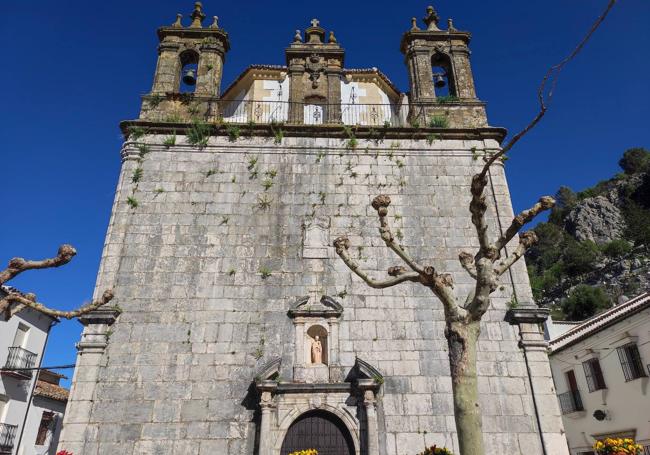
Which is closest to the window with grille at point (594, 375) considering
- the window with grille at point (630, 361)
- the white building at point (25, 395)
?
the window with grille at point (630, 361)

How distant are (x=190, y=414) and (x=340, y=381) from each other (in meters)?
2.52

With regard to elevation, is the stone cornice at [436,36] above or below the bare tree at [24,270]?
above

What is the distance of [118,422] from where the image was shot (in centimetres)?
768

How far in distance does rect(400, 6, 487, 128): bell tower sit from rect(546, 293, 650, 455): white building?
8080mm

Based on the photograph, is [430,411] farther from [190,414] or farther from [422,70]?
[422,70]

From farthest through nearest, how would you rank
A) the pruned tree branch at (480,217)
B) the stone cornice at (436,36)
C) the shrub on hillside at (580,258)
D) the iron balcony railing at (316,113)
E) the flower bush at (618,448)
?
the shrub on hillside at (580,258) < the stone cornice at (436,36) < the iron balcony railing at (316,113) < the flower bush at (618,448) < the pruned tree branch at (480,217)

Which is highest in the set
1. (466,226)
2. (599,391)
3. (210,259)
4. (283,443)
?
(466,226)

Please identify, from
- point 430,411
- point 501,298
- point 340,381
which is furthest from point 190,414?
point 501,298

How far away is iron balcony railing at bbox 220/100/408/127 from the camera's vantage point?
11.2 metres

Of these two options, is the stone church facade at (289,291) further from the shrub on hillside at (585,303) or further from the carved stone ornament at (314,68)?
the shrub on hillside at (585,303)

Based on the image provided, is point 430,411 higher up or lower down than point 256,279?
lower down

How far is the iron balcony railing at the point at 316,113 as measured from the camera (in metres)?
11.2

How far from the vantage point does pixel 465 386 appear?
5.10 metres

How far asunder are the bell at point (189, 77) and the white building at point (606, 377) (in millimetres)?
13912
